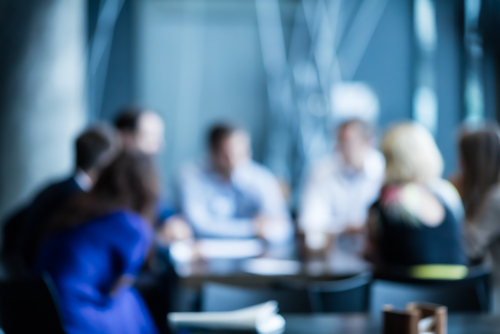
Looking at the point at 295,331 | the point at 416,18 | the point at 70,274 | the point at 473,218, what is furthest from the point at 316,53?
the point at 295,331

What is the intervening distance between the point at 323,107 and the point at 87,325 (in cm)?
440

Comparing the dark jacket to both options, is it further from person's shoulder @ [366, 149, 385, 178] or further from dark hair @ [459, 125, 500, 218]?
person's shoulder @ [366, 149, 385, 178]

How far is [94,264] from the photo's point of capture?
6.98 feet

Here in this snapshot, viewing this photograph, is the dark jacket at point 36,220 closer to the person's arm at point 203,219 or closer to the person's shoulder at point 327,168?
the person's arm at point 203,219

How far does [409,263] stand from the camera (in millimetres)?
2361

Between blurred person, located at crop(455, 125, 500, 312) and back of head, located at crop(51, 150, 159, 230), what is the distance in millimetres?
1441

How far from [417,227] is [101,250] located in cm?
128

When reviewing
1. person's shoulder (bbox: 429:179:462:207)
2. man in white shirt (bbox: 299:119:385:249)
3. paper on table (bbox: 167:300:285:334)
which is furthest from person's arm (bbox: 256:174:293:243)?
paper on table (bbox: 167:300:285:334)

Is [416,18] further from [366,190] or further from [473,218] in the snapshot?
[473,218]

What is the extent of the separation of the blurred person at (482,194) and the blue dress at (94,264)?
4.82 feet

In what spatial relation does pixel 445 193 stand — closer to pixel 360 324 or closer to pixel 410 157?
pixel 410 157

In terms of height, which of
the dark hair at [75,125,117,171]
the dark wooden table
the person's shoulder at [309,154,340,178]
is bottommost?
the dark wooden table

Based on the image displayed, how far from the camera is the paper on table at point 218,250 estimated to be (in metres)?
2.62

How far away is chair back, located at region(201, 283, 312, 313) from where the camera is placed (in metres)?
1.81
